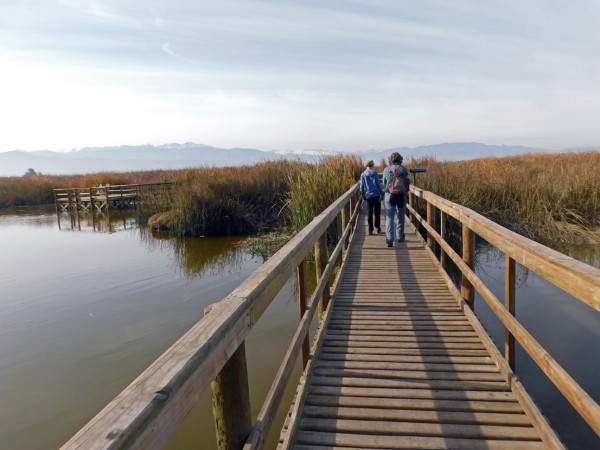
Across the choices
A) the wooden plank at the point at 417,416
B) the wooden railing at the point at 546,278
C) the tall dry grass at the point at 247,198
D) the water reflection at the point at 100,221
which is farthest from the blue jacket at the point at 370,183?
the water reflection at the point at 100,221

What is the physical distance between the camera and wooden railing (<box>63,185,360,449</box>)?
83 centimetres

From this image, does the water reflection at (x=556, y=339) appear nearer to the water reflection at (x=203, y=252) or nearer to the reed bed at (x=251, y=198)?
the reed bed at (x=251, y=198)

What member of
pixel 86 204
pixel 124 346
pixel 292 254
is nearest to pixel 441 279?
pixel 292 254

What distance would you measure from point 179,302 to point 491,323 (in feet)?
16.3

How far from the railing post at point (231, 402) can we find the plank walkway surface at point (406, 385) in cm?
89

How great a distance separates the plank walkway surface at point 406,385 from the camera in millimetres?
2320

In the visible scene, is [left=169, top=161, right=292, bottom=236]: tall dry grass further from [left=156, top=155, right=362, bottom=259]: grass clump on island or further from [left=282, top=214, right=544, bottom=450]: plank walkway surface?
[left=282, top=214, right=544, bottom=450]: plank walkway surface

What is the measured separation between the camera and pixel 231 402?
1.47 metres

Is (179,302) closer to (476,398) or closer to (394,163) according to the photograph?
(394,163)

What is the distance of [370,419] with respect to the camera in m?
2.52

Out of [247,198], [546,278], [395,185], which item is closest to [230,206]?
[247,198]

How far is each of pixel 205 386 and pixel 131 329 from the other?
5467 mm


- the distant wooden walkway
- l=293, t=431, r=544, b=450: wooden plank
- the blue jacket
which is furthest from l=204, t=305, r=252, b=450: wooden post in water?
the distant wooden walkway

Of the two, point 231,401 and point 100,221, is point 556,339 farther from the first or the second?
point 100,221
